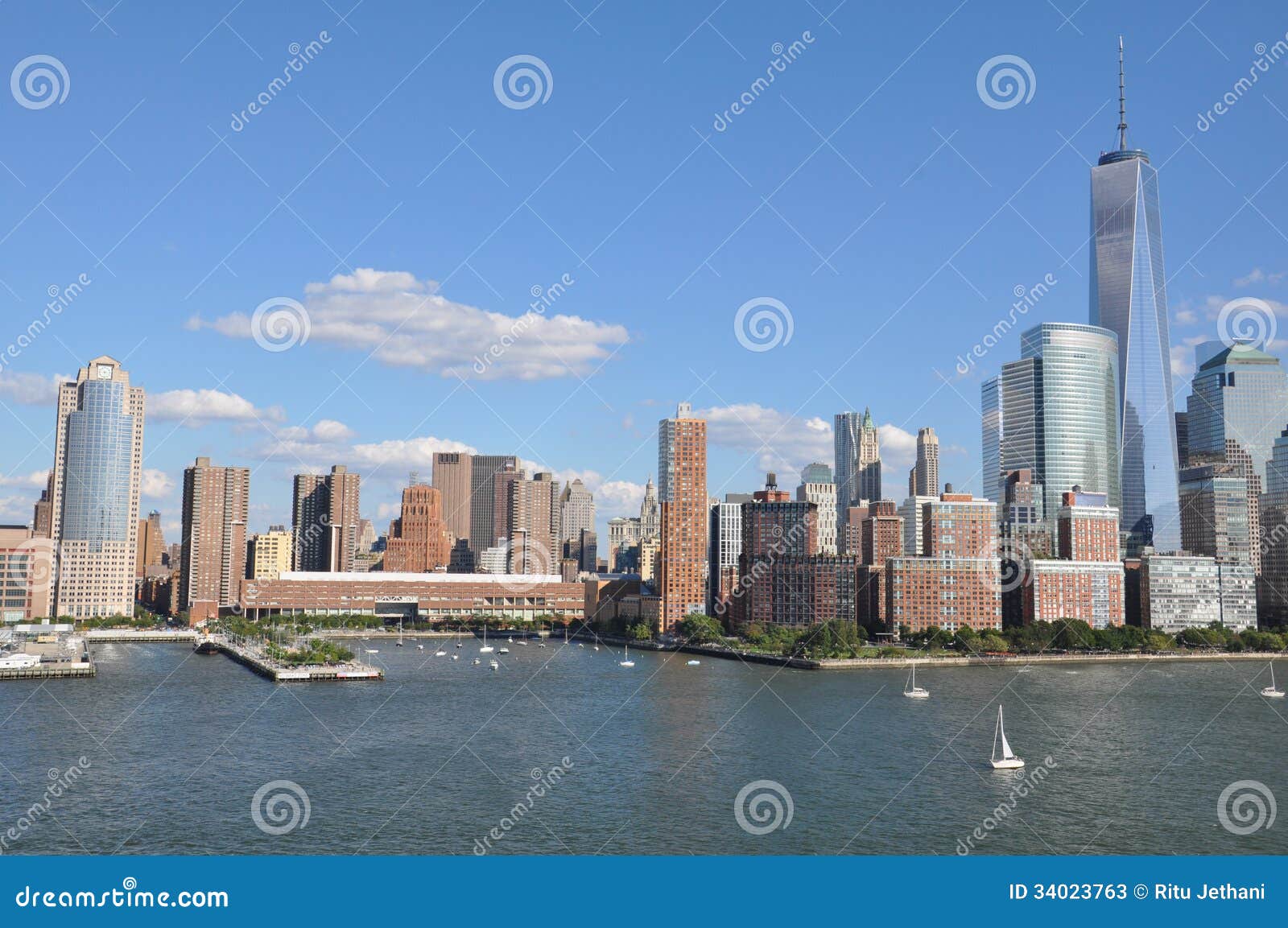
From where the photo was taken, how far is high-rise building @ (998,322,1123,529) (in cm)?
11288

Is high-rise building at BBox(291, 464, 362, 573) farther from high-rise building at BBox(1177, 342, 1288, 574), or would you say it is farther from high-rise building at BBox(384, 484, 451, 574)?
high-rise building at BBox(1177, 342, 1288, 574)

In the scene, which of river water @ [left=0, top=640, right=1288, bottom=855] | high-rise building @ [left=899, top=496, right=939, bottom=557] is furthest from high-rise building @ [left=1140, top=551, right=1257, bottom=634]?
river water @ [left=0, top=640, right=1288, bottom=855]

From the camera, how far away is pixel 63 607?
90.2 metres

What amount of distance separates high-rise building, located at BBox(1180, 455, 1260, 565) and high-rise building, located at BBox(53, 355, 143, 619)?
8548 cm

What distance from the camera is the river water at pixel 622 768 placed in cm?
1856

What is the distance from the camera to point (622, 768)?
24.4 m

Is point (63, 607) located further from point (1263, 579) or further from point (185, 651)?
point (1263, 579)

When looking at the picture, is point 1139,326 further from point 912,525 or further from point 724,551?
point 724,551

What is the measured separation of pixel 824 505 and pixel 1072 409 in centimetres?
2581

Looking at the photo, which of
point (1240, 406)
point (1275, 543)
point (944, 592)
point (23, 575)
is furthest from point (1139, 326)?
point (23, 575)

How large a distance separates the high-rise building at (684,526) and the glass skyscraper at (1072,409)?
4562 cm

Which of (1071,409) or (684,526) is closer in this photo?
(684,526)

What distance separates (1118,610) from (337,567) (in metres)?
75.6

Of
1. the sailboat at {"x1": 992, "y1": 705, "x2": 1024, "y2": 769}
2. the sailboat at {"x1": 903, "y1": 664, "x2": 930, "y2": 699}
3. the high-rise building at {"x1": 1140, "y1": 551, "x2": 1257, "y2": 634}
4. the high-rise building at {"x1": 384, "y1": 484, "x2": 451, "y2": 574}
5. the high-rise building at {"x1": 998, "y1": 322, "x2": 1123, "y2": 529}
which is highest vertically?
the high-rise building at {"x1": 998, "y1": 322, "x2": 1123, "y2": 529}
